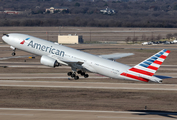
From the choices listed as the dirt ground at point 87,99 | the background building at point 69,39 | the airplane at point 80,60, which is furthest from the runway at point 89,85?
the background building at point 69,39

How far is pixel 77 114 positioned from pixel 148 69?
1567cm

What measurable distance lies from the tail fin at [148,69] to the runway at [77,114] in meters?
7.73

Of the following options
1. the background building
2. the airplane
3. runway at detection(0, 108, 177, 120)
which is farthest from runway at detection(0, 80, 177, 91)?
the background building

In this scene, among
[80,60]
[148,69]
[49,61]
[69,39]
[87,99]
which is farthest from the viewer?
[69,39]

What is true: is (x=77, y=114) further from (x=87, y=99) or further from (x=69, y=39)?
(x=69, y=39)

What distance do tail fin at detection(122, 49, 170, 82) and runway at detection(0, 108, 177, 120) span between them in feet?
25.4

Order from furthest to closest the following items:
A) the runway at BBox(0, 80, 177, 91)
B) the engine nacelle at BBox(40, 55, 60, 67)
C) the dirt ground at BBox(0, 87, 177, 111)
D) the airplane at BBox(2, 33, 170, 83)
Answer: the runway at BBox(0, 80, 177, 91) → the dirt ground at BBox(0, 87, 177, 111) → the engine nacelle at BBox(40, 55, 60, 67) → the airplane at BBox(2, 33, 170, 83)

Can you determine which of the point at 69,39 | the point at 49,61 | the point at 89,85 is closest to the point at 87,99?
the point at 89,85

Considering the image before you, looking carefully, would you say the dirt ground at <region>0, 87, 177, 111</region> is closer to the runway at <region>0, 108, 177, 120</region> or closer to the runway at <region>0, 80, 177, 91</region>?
the runway at <region>0, 108, 177, 120</region>

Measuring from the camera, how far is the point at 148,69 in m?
49.9

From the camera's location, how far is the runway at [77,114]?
2092 inches

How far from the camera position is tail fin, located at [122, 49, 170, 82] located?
4733 centimetres

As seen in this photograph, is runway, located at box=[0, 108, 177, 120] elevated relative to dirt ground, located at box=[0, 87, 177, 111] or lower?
lower

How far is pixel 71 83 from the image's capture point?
254ft
